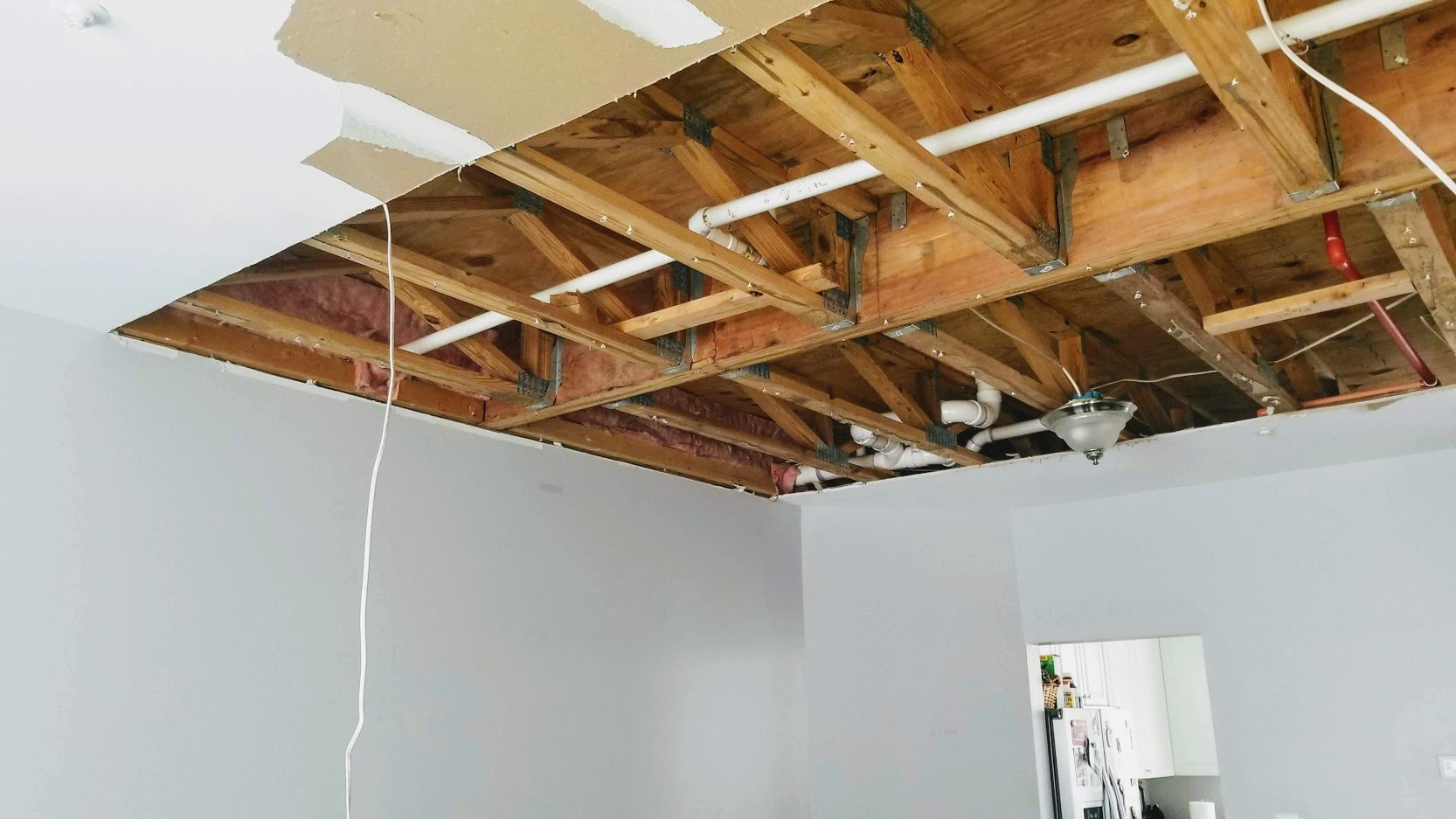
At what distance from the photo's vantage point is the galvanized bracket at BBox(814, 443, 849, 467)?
4.27 meters

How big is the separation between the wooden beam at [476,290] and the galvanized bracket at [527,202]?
0.21 m

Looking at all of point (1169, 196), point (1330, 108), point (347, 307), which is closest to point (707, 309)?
point (1169, 196)

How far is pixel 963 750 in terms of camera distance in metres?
4.50

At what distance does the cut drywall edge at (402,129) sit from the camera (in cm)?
153

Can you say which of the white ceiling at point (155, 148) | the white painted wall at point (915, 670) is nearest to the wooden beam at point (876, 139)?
the white ceiling at point (155, 148)

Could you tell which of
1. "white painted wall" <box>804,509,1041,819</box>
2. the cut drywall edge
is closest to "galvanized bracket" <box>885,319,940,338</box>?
the cut drywall edge

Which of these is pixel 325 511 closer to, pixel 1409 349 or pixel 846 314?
pixel 846 314

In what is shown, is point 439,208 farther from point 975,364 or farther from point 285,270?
point 975,364

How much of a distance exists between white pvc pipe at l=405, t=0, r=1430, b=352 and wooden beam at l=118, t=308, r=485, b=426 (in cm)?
114

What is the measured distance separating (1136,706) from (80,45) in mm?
6486

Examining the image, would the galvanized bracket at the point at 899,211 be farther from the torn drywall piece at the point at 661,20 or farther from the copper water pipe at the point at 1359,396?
the copper water pipe at the point at 1359,396

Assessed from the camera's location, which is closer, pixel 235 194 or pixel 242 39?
pixel 242 39

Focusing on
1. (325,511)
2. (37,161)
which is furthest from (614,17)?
(325,511)

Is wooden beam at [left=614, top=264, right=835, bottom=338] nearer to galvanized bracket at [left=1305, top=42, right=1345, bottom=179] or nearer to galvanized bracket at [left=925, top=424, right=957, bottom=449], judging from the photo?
galvanized bracket at [left=1305, top=42, right=1345, bottom=179]
